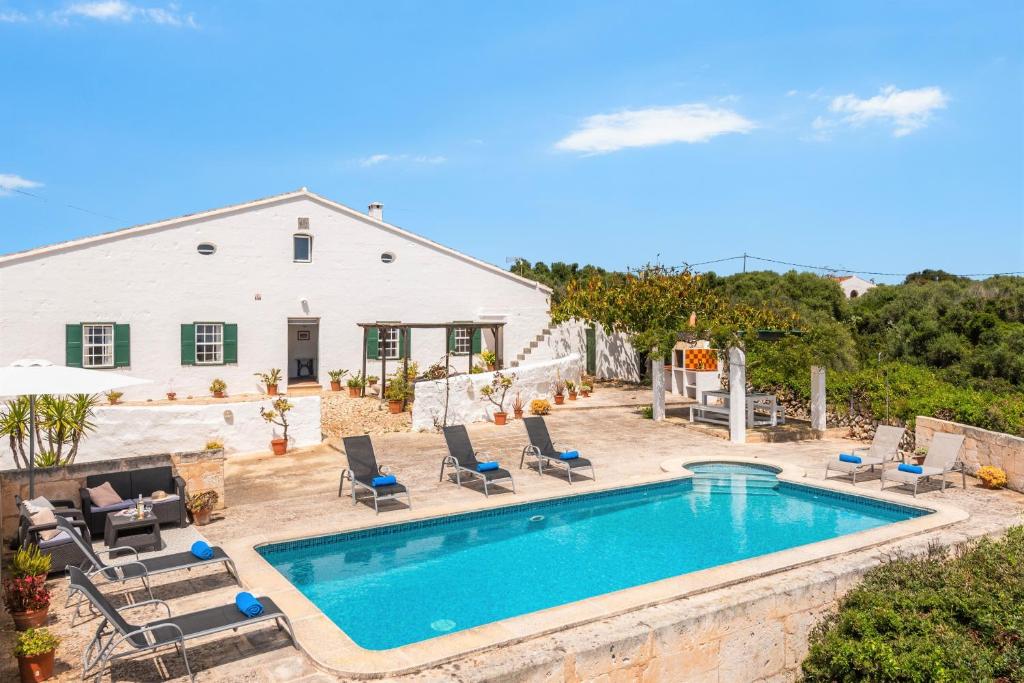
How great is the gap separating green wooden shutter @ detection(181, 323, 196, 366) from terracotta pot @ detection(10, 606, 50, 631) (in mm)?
15623

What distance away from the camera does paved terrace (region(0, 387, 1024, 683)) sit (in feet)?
Result: 17.6

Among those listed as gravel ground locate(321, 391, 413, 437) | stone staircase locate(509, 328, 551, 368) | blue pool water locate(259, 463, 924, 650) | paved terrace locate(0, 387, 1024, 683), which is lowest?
blue pool water locate(259, 463, 924, 650)

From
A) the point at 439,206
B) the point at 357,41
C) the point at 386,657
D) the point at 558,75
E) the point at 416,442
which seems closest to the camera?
the point at 386,657

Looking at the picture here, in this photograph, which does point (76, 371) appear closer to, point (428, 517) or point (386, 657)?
point (428, 517)

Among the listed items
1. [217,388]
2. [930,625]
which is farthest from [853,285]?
[930,625]

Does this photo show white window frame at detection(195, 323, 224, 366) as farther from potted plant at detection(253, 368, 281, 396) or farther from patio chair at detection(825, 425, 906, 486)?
patio chair at detection(825, 425, 906, 486)

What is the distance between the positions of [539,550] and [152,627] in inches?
196

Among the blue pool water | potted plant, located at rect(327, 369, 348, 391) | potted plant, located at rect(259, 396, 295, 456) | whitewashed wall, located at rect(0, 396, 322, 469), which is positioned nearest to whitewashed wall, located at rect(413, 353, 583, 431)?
whitewashed wall, located at rect(0, 396, 322, 469)

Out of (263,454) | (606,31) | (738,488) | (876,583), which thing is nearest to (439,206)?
(606,31)

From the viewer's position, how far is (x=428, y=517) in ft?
31.6

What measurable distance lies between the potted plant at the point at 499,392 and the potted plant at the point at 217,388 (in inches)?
331

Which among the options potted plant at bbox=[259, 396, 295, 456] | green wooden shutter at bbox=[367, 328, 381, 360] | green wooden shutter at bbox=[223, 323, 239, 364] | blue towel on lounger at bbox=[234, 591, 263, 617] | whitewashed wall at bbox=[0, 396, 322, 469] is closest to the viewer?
blue towel on lounger at bbox=[234, 591, 263, 617]

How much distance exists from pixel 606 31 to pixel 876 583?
42.0 feet

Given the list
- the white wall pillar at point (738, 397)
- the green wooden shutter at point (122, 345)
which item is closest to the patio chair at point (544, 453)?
the white wall pillar at point (738, 397)
